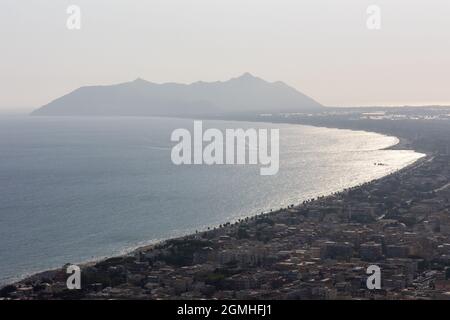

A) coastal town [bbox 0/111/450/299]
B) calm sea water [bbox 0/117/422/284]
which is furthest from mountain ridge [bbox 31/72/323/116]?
coastal town [bbox 0/111/450/299]

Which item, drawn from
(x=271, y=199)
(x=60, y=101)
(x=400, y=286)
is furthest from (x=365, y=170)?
(x=60, y=101)

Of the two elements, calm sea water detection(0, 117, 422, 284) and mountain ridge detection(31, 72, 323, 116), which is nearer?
calm sea water detection(0, 117, 422, 284)

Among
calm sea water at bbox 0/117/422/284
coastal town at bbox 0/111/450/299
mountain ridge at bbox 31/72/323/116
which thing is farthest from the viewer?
mountain ridge at bbox 31/72/323/116

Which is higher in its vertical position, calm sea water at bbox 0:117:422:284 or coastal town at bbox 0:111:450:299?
coastal town at bbox 0:111:450:299

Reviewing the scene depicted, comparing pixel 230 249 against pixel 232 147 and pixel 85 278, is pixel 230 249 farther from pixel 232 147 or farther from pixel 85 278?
pixel 232 147

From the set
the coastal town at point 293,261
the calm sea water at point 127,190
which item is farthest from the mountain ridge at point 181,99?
the coastal town at point 293,261

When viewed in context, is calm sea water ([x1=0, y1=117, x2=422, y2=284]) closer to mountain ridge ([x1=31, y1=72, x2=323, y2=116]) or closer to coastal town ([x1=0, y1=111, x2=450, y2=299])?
coastal town ([x1=0, y1=111, x2=450, y2=299])

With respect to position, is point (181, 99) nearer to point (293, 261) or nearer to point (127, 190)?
point (127, 190)
